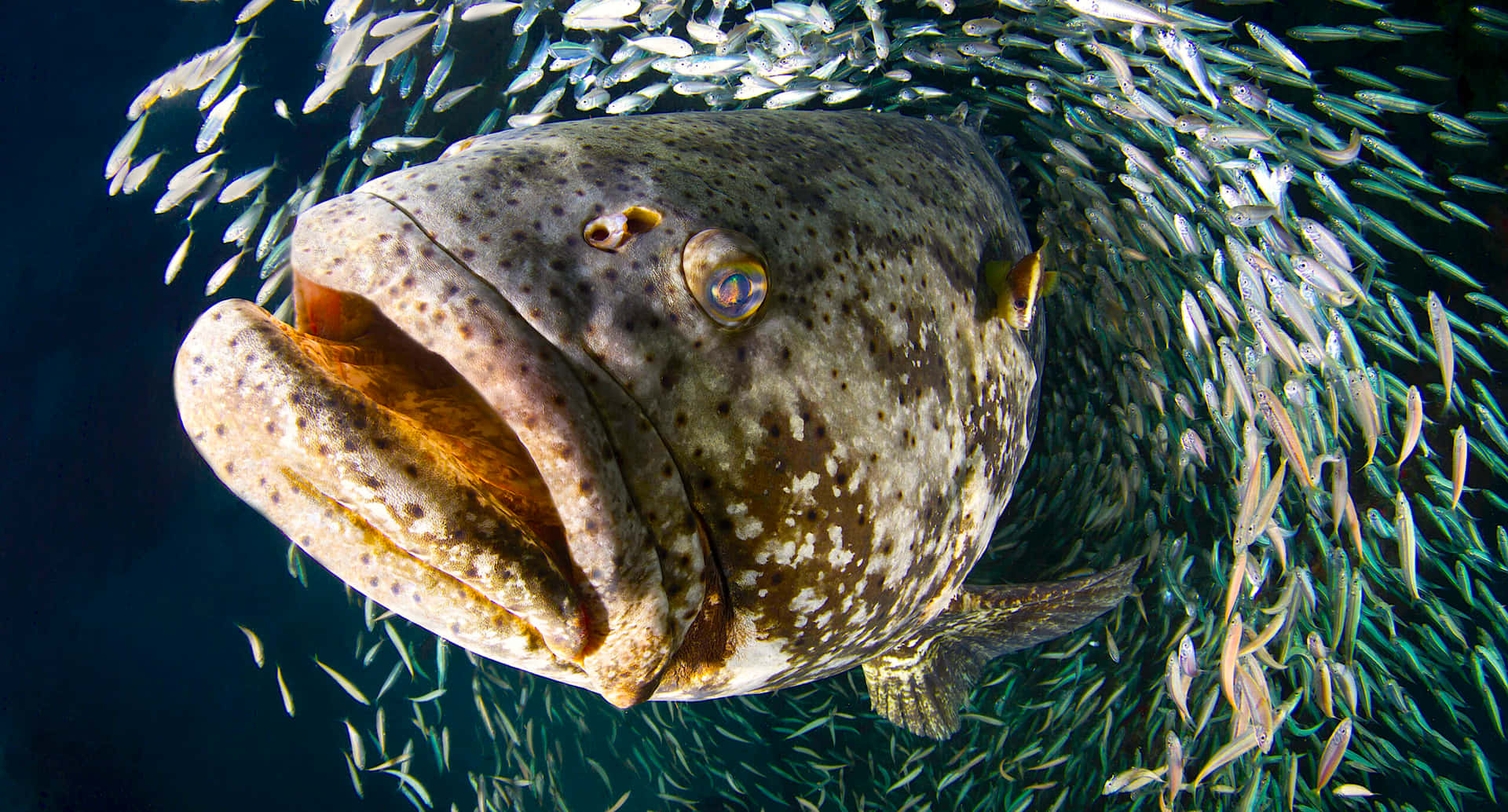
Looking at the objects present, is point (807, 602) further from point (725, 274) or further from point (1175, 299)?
point (1175, 299)

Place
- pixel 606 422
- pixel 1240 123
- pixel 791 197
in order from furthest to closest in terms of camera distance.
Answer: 1. pixel 1240 123
2. pixel 791 197
3. pixel 606 422

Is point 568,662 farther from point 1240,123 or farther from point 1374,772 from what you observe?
point 1374,772

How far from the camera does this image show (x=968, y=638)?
3.68 meters

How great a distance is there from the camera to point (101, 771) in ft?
21.2

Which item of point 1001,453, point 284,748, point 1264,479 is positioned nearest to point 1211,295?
point 1264,479

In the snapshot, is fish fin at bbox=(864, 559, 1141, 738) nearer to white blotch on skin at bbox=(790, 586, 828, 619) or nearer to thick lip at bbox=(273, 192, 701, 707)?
white blotch on skin at bbox=(790, 586, 828, 619)

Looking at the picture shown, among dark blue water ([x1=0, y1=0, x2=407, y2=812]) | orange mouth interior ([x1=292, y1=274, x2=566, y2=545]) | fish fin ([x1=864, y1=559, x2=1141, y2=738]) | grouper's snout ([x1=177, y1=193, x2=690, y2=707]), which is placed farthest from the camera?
dark blue water ([x1=0, y1=0, x2=407, y2=812])

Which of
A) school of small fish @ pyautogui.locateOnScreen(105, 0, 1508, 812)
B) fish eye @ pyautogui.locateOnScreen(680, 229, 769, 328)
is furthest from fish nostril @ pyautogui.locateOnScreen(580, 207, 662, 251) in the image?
school of small fish @ pyautogui.locateOnScreen(105, 0, 1508, 812)

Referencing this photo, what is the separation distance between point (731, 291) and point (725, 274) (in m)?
0.04

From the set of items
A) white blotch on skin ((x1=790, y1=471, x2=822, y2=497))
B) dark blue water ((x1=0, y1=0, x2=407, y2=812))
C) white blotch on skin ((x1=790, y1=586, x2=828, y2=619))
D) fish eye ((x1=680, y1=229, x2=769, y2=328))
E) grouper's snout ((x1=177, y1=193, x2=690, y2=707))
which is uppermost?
fish eye ((x1=680, y1=229, x2=769, y2=328))

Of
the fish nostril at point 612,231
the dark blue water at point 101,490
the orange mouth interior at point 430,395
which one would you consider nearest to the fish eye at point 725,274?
the fish nostril at point 612,231

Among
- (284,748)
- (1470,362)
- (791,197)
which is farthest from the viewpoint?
(284,748)

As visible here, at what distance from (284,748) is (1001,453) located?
28.6ft

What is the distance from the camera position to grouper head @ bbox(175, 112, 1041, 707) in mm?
1217
